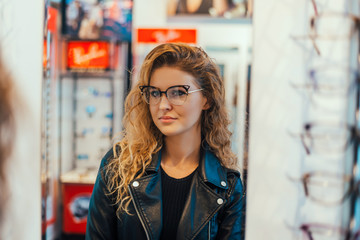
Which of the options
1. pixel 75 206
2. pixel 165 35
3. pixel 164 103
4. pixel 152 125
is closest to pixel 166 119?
pixel 164 103

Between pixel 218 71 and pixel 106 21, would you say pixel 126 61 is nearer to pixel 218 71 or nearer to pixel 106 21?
pixel 106 21

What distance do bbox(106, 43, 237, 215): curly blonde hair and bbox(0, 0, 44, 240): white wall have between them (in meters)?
0.35

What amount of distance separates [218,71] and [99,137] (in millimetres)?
2940

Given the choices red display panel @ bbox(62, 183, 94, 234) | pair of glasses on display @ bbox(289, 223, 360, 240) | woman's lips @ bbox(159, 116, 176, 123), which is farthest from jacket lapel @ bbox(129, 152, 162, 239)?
red display panel @ bbox(62, 183, 94, 234)

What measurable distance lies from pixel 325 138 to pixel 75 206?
11.6 ft

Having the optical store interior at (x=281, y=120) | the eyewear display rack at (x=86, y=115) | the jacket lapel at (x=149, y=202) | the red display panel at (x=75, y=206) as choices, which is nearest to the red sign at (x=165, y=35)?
the eyewear display rack at (x=86, y=115)

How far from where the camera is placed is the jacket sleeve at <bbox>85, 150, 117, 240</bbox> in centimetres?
118

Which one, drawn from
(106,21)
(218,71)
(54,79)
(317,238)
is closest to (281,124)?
(317,238)

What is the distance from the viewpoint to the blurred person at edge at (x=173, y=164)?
110cm

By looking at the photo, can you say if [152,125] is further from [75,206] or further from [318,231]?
[75,206]

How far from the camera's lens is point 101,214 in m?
1.18

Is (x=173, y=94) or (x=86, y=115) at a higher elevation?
(x=173, y=94)

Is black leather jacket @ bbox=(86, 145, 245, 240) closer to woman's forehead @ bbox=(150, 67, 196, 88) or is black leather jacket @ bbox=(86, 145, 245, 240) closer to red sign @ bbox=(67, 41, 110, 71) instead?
woman's forehead @ bbox=(150, 67, 196, 88)

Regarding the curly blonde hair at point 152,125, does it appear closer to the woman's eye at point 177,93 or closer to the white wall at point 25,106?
the woman's eye at point 177,93
